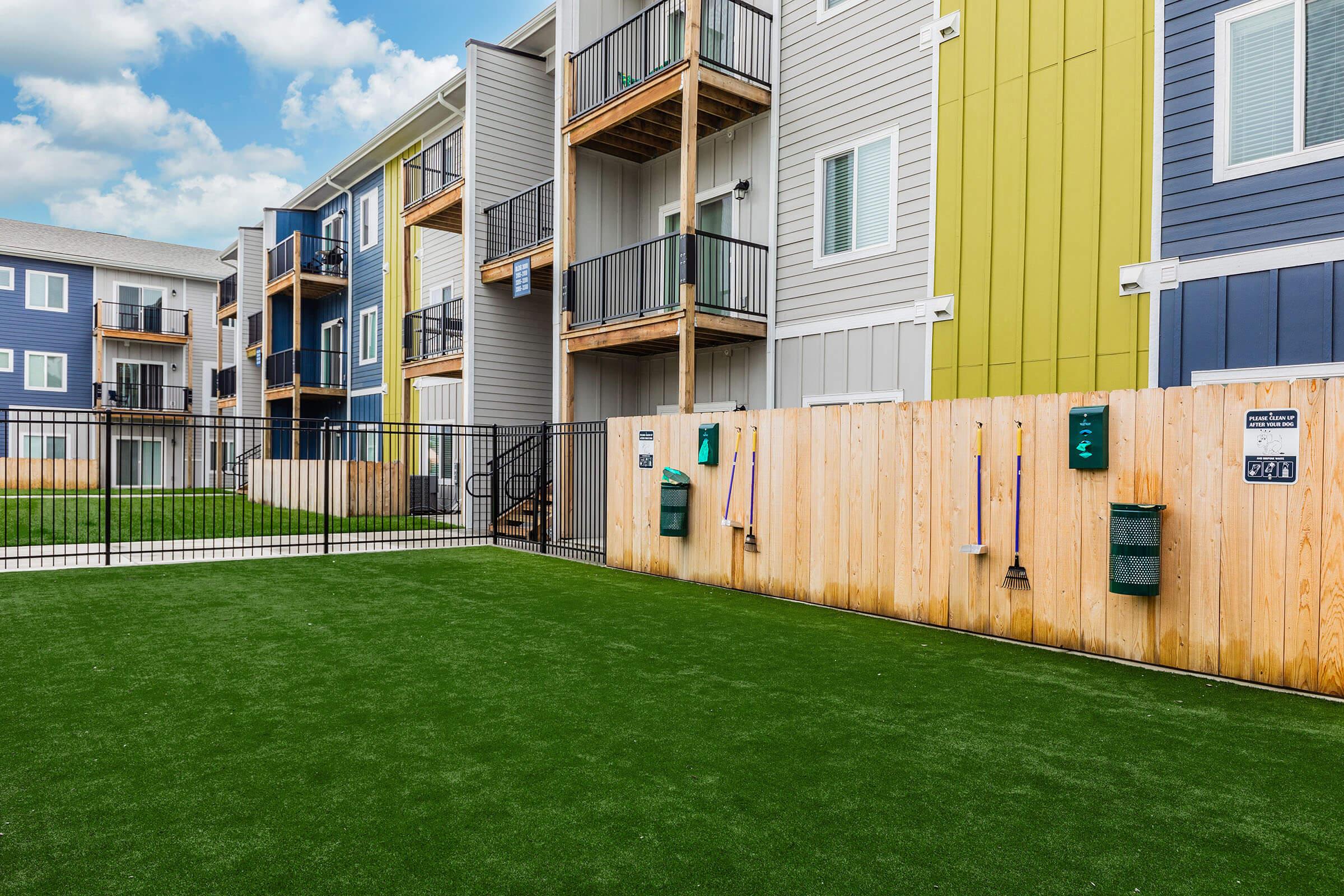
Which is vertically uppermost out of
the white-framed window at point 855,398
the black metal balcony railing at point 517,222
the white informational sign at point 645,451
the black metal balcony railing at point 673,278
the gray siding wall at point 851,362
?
the black metal balcony railing at point 517,222

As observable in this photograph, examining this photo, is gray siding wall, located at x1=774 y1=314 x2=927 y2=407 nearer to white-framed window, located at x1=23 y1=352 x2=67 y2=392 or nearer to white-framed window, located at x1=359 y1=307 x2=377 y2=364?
white-framed window, located at x1=359 y1=307 x2=377 y2=364

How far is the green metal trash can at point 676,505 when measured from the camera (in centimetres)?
994

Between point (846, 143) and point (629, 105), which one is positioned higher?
point (629, 105)

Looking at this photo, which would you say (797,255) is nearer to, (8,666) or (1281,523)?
(1281,523)

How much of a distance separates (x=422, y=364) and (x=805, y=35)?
10.6 m

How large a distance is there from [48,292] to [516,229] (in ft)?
84.6

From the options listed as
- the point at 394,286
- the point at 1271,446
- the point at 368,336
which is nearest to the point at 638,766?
the point at 1271,446

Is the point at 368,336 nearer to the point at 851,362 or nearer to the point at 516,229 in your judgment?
the point at 516,229

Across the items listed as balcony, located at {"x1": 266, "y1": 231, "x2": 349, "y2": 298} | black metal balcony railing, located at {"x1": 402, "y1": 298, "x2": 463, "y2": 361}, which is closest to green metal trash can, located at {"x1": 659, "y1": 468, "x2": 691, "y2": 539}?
black metal balcony railing, located at {"x1": 402, "y1": 298, "x2": 463, "y2": 361}

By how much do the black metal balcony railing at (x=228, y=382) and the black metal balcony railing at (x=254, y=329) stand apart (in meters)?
1.05

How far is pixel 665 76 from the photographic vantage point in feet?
40.7

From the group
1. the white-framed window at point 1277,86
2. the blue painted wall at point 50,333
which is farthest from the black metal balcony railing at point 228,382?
the white-framed window at point 1277,86

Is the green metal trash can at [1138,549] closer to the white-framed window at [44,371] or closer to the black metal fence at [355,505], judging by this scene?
the black metal fence at [355,505]

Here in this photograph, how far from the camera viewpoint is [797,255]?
1235 centimetres
